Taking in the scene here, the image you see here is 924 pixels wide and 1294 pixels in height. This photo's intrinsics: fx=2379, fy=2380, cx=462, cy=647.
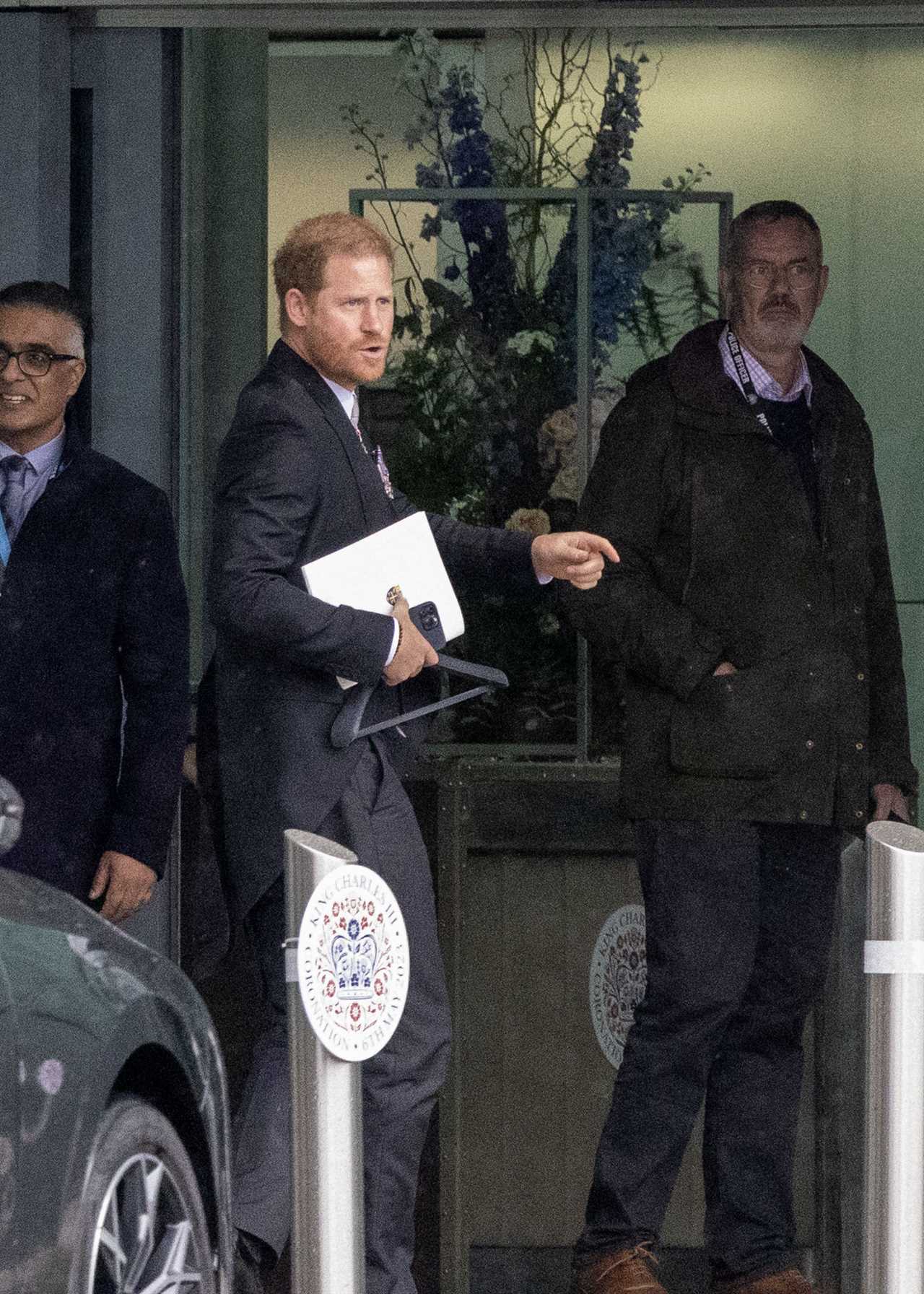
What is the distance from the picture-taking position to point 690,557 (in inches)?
197

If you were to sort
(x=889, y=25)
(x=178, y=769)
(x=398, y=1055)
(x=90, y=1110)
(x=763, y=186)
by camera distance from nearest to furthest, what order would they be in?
1. (x=90, y=1110)
2. (x=398, y=1055)
3. (x=178, y=769)
4. (x=889, y=25)
5. (x=763, y=186)

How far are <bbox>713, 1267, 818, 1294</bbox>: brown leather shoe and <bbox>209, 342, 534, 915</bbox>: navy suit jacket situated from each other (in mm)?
1414

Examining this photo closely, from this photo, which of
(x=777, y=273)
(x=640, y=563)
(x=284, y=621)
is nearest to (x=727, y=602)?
(x=640, y=563)

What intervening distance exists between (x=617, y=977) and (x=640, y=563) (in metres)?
1.18

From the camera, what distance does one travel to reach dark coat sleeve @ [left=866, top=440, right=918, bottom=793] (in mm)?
5234

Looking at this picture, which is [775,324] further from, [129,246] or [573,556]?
[129,246]

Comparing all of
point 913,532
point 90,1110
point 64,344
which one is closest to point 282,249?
point 64,344

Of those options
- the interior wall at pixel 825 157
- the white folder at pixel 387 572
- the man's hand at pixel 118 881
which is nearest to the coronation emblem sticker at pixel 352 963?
the white folder at pixel 387 572

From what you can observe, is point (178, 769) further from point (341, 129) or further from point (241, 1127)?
point (341, 129)

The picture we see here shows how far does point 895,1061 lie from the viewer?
12.5ft

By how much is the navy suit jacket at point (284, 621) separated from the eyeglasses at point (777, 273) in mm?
1071

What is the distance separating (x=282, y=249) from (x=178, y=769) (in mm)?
1050

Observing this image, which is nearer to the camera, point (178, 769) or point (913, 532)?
point (178, 769)

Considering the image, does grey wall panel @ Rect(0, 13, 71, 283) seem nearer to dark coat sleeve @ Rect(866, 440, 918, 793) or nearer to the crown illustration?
dark coat sleeve @ Rect(866, 440, 918, 793)
